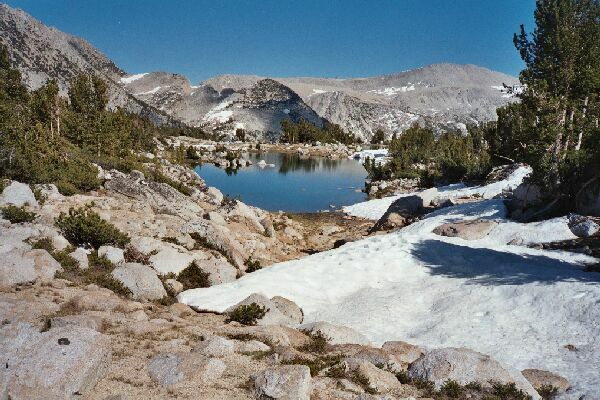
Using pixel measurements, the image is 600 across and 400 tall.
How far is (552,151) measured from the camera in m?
25.3

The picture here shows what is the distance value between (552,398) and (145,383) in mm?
8769

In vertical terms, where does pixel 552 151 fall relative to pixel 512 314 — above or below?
above

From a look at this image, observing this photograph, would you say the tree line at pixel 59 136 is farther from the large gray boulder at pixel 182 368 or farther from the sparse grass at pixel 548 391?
the sparse grass at pixel 548 391

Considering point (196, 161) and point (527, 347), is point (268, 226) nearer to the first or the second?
point (527, 347)

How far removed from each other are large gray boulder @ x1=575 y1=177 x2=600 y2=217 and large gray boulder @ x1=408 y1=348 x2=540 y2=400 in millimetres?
15391

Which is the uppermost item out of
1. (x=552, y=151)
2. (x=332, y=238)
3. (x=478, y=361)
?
(x=552, y=151)

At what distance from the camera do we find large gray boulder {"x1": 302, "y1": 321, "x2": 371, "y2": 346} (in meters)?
12.0

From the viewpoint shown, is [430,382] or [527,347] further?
[527,347]

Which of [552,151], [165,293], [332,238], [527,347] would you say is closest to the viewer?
[527,347]

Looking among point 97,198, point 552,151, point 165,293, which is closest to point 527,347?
point 165,293

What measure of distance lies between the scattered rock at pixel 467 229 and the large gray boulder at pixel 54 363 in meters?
19.1

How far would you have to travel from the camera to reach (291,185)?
63.1 m

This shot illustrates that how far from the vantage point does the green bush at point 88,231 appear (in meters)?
16.8

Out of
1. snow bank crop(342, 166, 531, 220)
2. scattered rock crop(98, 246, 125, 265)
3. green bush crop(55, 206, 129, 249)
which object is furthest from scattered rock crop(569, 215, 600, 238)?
green bush crop(55, 206, 129, 249)
